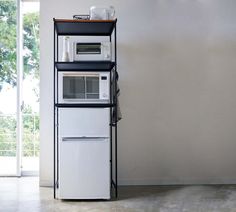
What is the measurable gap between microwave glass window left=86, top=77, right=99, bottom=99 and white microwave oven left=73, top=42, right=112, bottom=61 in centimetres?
24

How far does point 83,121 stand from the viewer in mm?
3936

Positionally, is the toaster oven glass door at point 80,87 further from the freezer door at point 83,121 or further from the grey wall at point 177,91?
the grey wall at point 177,91

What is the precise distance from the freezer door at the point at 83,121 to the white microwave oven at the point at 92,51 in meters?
0.58

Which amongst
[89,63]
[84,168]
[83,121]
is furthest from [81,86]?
[84,168]

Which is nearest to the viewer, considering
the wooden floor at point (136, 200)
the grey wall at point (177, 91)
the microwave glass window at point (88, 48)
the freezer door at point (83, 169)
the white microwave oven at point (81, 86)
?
the wooden floor at point (136, 200)

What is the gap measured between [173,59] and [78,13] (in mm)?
1310

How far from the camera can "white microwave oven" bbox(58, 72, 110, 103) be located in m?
4.02

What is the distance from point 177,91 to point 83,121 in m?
1.37

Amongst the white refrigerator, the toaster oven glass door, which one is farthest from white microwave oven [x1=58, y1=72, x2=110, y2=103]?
the white refrigerator

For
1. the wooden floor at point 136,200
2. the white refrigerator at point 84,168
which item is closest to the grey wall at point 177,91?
the wooden floor at point 136,200

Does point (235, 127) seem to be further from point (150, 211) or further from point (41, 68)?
point (41, 68)

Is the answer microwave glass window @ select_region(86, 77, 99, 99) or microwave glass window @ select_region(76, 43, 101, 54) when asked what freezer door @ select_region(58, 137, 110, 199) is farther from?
microwave glass window @ select_region(76, 43, 101, 54)

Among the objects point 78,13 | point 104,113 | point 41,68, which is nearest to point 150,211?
point 104,113

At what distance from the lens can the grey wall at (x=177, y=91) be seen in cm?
464
